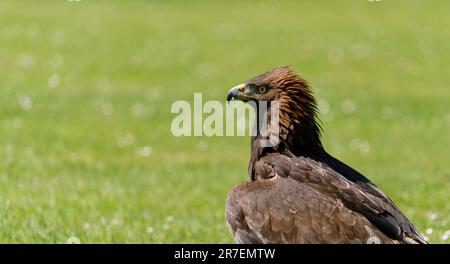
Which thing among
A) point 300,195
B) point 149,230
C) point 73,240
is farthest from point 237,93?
point 73,240

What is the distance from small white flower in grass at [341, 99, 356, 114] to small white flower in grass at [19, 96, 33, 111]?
764 cm

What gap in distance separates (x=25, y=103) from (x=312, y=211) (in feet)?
44.3

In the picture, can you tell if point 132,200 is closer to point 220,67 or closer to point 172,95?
point 172,95

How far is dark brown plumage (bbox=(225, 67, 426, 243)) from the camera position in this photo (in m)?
6.30

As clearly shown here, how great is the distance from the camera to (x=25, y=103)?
18781 millimetres

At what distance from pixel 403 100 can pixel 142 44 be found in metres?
10.2

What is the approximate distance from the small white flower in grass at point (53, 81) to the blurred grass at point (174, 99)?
0.09 ft

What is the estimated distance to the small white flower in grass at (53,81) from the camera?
2209 centimetres

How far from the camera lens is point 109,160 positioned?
14.2 meters

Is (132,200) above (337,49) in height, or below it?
below

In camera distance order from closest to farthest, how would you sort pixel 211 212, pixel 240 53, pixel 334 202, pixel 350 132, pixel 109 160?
pixel 334 202, pixel 211 212, pixel 109 160, pixel 350 132, pixel 240 53

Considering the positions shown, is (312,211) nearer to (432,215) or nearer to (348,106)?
(432,215)

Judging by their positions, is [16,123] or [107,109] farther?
[107,109]
